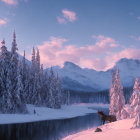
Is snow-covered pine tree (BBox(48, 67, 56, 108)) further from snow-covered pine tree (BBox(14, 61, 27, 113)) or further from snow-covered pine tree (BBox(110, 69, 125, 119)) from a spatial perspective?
snow-covered pine tree (BBox(110, 69, 125, 119))

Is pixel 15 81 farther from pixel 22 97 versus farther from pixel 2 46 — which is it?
pixel 2 46

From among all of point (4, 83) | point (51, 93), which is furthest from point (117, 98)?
point (4, 83)

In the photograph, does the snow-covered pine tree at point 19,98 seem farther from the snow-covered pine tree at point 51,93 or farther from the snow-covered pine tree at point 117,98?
the snow-covered pine tree at point 117,98

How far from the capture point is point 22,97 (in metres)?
47.3

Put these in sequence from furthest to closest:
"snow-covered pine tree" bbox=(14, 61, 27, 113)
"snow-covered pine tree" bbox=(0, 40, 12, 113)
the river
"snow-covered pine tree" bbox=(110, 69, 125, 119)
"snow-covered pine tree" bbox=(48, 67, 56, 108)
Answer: "snow-covered pine tree" bbox=(48, 67, 56, 108)
"snow-covered pine tree" bbox=(110, 69, 125, 119)
"snow-covered pine tree" bbox=(14, 61, 27, 113)
"snow-covered pine tree" bbox=(0, 40, 12, 113)
the river

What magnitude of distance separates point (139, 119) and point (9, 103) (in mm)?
31658

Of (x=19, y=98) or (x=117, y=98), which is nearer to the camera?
(x=19, y=98)

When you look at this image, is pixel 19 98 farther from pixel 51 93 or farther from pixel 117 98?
pixel 51 93

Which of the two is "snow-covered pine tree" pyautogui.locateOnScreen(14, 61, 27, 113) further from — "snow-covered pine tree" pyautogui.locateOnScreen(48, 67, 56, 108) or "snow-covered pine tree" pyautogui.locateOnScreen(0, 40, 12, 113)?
"snow-covered pine tree" pyautogui.locateOnScreen(48, 67, 56, 108)

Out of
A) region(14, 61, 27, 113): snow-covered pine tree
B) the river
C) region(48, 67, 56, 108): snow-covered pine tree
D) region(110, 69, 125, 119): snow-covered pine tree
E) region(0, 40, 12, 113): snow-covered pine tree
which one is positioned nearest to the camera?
the river

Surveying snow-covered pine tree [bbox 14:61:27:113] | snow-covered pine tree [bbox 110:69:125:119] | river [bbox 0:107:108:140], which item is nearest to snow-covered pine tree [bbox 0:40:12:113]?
snow-covered pine tree [bbox 14:61:27:113]

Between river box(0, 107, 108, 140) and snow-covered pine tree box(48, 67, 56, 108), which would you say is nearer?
river box(0, 107, 108, 140)

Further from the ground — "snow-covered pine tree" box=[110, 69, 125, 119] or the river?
"snow-covered pine tree" box=[110, 69, 125, 119]

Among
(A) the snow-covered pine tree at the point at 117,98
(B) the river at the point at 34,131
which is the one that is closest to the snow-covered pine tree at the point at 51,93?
(A) the snow-covered pine tree at the point at 117,98
